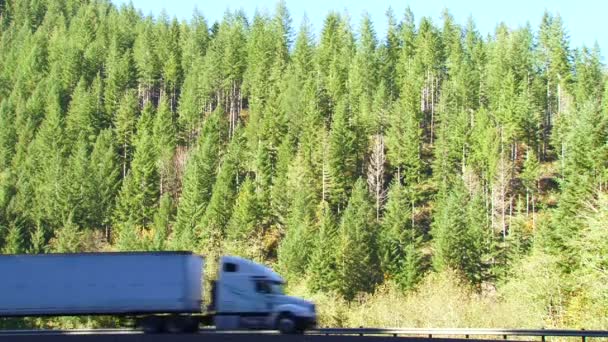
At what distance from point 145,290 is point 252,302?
12.0ft

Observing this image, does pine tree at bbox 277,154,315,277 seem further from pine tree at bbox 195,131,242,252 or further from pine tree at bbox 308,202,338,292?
pine tree at bbox 195,131,242,252

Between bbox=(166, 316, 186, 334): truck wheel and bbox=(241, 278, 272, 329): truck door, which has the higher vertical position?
bbox=(241, 278, 272, 329): truck door

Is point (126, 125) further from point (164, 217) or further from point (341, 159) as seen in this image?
point (341, 159)

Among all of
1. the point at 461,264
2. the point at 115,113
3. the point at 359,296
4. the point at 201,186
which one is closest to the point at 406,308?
the point at 359,296

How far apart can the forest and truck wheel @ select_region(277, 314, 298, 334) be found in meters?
17.2

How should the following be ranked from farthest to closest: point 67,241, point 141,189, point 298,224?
point 141,189 < point 67,241 < point 298,224

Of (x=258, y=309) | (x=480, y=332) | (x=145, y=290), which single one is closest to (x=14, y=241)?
(x=145, y=290)

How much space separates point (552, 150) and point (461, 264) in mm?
36995

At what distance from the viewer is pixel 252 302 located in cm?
2688

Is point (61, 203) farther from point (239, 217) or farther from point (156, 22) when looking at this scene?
point (156, 22)

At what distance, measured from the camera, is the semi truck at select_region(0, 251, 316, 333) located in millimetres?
27000

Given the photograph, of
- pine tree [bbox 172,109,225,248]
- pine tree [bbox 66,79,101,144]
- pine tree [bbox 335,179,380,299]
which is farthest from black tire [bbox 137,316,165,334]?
pine tree [bbox 66,79,101,144]

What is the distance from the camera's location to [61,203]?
341 ft

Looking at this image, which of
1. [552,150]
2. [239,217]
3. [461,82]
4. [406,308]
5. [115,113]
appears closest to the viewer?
[406,308]
